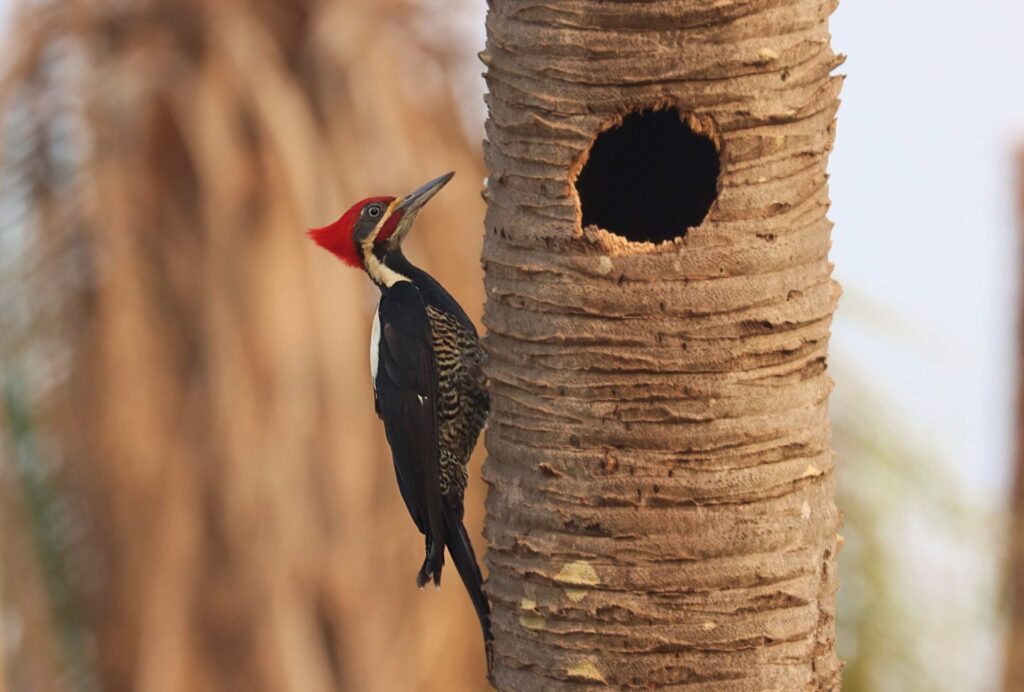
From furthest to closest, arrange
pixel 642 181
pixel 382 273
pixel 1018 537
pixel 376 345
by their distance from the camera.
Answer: pixel 1018 537 < pixel 382 273 < pixel 376 345 < pixel 642 181

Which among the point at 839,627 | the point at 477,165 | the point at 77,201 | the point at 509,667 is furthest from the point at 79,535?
the point at 509,667

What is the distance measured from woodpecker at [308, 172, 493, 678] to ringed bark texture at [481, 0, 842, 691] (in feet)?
2.58

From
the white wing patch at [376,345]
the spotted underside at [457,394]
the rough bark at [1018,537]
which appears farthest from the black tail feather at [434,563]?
the rough bark at [1018,537]

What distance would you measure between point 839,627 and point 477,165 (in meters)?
3.06

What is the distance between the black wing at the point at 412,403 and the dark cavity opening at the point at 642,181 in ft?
2.11

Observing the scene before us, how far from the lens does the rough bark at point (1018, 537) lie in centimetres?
827

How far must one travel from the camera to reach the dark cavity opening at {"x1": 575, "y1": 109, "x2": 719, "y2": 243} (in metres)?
3.67

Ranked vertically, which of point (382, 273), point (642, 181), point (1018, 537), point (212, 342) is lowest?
point (1018, 537)

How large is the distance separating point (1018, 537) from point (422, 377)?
5532mm

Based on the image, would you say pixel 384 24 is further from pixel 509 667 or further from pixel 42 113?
pixel 509 667

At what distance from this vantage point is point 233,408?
7.11 m

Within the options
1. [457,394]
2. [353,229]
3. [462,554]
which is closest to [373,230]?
[353,229]

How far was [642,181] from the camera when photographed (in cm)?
374

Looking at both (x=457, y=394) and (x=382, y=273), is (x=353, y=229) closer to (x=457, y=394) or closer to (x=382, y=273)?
(x=382, y=273)
